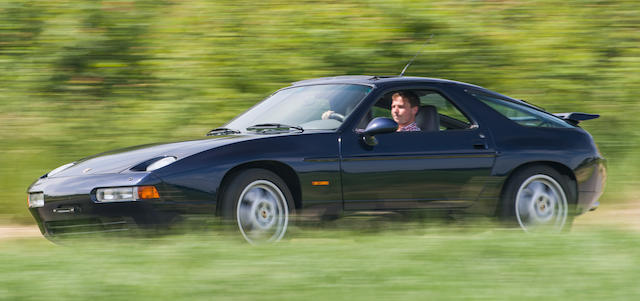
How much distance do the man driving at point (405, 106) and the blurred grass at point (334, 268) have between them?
134 cm

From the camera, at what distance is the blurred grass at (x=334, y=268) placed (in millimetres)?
4195

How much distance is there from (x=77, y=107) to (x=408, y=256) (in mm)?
7186

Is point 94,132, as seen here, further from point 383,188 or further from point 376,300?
point 376,300

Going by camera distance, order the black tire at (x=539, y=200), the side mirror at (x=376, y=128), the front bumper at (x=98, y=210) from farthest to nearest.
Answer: the black tire at (x=539, y=200), the side mirror at (x=376, y=128), the front bumper at (x=98, y=210)

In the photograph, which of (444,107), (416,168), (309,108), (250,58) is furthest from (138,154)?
(250,58)

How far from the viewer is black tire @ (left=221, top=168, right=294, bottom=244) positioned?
5.89 metres

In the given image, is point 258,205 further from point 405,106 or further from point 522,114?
point 522,114

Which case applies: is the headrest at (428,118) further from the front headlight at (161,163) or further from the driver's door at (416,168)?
the front headlight at (161,163)

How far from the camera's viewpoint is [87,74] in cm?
1170

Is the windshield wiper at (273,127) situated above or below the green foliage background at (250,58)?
below

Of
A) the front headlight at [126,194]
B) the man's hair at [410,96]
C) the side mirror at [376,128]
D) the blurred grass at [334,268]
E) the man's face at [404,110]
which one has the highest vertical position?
the man's hair at [410,96]

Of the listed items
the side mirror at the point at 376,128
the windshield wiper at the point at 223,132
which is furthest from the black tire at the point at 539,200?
the windshield wiper at the point at 223,132

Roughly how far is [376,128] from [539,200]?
155cm

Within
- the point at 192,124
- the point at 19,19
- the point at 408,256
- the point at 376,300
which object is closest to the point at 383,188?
the point at 408,256
